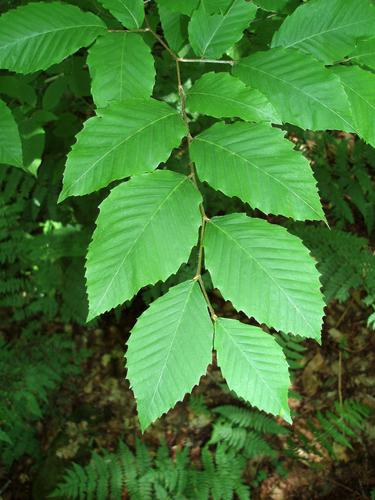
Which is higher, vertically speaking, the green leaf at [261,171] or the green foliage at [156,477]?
the green leaf at [261,171]

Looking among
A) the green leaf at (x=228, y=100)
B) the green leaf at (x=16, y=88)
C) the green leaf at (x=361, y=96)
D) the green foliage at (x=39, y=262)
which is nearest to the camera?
the green leaf at (x=228, y=100)

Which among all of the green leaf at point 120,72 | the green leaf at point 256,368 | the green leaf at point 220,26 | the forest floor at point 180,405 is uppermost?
the green leaf at point 220,26

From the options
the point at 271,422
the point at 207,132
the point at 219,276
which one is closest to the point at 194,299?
the point at 219,276

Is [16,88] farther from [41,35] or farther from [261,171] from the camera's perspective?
[261,171]

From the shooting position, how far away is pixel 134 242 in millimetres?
1118

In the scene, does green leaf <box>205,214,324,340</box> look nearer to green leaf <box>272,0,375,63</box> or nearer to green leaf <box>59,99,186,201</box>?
green leaf <box>59,99,186,201</box>

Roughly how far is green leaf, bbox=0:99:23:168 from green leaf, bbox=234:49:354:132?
0.72 m

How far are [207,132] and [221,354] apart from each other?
617mm

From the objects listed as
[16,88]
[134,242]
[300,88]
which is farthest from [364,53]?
[16,88]

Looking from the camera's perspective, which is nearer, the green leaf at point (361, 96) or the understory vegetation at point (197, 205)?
the understory vegetation at point (197, 205)

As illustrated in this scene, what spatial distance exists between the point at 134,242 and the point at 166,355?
0.30 metres

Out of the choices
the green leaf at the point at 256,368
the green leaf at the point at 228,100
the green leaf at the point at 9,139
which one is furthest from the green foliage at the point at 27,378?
the green leaf at the point at 228,100

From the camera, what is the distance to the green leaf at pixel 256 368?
3.85ft

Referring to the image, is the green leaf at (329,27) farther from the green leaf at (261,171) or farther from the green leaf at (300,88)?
the green leaf at (261,171)
